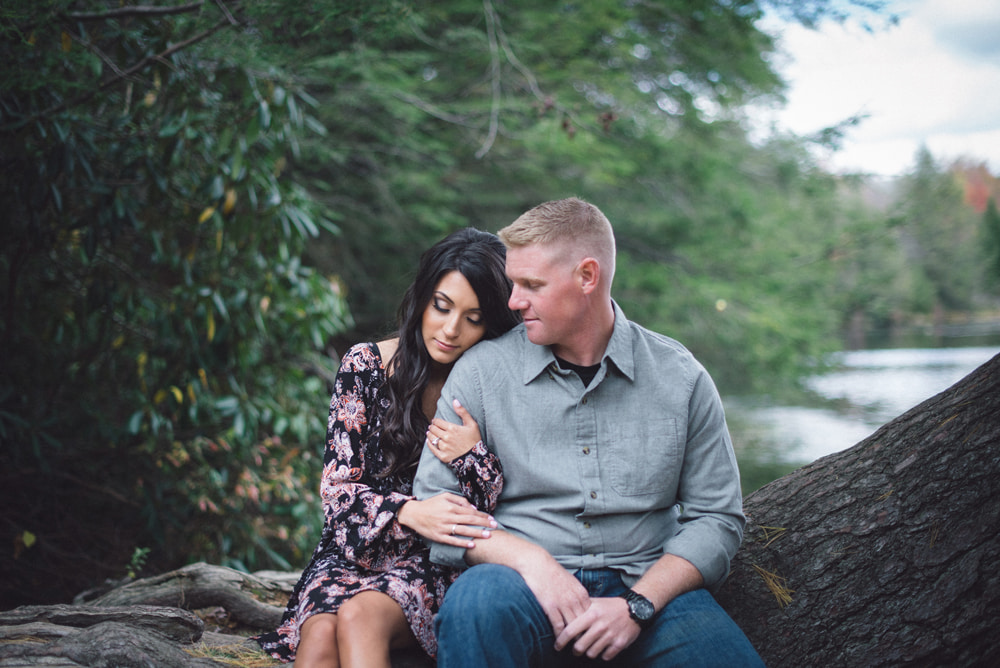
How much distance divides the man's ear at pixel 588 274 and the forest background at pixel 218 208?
1415mm

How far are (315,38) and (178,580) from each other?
95.0 inches

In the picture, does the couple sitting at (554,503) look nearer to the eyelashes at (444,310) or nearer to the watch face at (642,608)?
the watch face at (642,608)

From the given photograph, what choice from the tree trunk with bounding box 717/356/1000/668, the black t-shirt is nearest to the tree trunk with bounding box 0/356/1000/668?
the tree trunk with bounding box 717/356/1000/668

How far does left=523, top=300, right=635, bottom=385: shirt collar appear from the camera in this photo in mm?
2068

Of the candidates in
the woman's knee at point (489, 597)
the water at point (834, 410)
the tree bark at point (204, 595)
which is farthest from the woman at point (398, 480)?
the water at point (834, 410)

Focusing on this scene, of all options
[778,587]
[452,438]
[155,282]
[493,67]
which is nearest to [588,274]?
[452,438]

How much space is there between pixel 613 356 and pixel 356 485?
879 mm

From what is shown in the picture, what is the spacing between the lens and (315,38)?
3170mm

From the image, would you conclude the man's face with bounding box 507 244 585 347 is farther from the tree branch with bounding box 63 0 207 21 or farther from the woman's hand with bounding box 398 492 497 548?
the tree branch with bounding box 63 0 207 21

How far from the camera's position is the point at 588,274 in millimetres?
2088

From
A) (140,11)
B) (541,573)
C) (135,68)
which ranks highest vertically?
(140,11)

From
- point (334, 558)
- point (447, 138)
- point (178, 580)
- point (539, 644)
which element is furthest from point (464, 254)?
point (447, 138)

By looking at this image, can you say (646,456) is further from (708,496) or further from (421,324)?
(421,324)

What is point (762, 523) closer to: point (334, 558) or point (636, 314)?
point (334, 558)
